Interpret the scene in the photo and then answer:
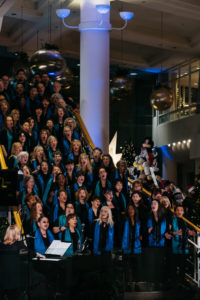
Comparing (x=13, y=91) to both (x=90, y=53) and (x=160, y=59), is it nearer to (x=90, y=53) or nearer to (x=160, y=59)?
(x=90, y=53)

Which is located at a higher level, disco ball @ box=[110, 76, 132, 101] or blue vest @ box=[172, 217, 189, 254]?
disco ball @ box=[110, 76, 132, 101]

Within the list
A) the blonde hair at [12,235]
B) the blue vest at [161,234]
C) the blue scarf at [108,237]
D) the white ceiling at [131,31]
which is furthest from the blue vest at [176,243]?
the white ceiling at [131,31]

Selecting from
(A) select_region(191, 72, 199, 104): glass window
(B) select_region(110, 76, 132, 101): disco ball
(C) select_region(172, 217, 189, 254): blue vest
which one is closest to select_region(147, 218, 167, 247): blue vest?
(C) select_region(172, 217, 189, 254): blue vest

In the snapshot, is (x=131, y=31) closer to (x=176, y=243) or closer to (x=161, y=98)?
(x=161, y=98)

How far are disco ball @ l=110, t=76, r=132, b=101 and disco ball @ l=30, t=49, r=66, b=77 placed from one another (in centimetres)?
233

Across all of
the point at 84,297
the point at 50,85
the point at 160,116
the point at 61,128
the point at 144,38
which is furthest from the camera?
the point at 160,116

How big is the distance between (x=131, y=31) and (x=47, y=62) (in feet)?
22.3

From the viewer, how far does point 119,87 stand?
13.8 m

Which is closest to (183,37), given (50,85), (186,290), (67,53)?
(67,53)

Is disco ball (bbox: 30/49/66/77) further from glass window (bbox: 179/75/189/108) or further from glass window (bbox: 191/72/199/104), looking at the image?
glass window (bbox: 179/75/189/108)

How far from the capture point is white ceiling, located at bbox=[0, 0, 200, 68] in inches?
595

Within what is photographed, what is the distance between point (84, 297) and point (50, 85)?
697 cm

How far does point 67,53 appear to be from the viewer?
2031 centimetres

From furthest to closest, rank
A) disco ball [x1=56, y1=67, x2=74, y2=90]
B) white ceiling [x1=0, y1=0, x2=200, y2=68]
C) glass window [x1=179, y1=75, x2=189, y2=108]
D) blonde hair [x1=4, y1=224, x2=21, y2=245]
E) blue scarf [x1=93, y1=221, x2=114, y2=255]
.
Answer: glass window [x1=179, y1=75, x2=189, y2=108] < white ceiling [x1=0, y1=0, x2=200, y2=68] < disco ball [x1=56, y1=67, x2=74, y2=90] < blue scarf [x1=93, y1=221, x2=114, y2=255] < blonde hair [x1=4, y1=224, x2=21, y2=245]
